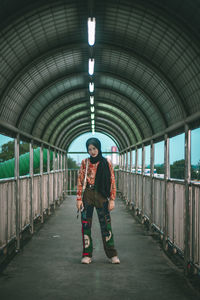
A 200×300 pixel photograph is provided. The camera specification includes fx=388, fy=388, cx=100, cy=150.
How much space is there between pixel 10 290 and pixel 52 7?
15.1ft

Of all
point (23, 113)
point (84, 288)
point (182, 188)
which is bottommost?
point (84, 288)

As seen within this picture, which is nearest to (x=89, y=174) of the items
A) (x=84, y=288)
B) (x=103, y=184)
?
(x=103, y=184)

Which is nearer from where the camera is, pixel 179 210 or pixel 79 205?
pixel 79 205

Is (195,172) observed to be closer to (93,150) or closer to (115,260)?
(93,150)

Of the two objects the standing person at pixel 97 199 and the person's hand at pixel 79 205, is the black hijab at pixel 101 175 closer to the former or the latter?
the standing person at pixel 97 199

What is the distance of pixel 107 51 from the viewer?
9.52 metres

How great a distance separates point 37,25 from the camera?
7.00 meters

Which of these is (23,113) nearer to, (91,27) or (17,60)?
(17,60)

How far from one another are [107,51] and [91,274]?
548cm

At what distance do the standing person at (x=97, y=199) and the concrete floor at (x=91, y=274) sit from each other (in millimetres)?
319

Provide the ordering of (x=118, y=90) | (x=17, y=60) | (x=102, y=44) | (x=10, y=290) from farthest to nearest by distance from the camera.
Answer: (x=118, y=90), (x=102, y=44), (x=17, y=60), (x=10, y=290)

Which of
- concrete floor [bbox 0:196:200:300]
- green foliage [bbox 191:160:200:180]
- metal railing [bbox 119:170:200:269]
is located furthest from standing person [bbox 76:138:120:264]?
green foliage [bbox 191:160:200:180]

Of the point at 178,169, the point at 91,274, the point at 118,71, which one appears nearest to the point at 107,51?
the point at 118,71

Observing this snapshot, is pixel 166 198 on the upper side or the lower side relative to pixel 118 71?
lower
